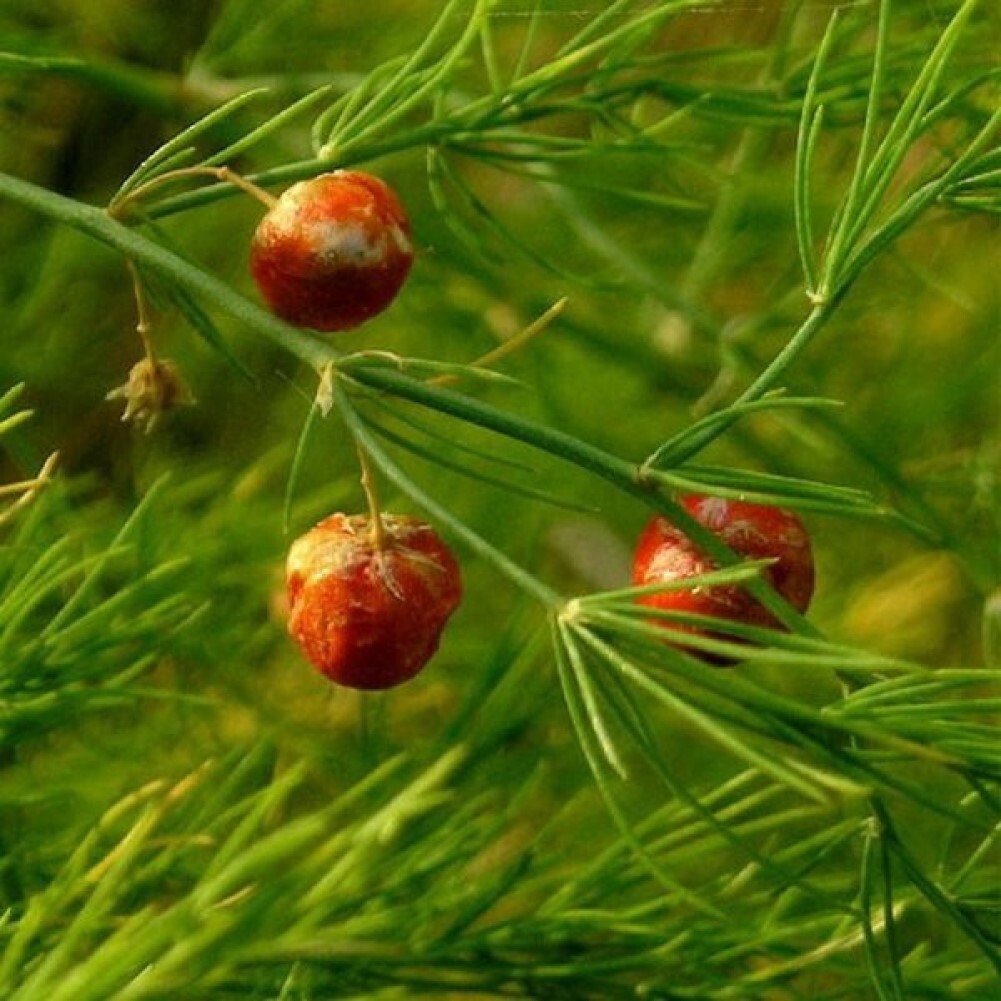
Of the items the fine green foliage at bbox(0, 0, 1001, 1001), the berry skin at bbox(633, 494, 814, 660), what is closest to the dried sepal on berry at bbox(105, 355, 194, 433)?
the fine green foliage at bbox(0, 0, 1001, 1001)

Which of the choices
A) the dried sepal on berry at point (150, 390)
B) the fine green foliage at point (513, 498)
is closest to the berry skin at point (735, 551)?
the fine green foliage at point (513, 498)

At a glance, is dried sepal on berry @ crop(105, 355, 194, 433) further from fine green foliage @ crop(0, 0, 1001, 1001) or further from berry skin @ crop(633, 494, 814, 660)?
berry skin @ crop(633, 494, 814, 660)

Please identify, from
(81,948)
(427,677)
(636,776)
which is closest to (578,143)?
(81,948)

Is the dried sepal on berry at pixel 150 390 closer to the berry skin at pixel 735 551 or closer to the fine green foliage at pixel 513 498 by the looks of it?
the fine green foliage at pixel 513 498

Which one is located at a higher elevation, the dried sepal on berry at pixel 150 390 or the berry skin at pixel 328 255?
the berry skin at pixel 328 255

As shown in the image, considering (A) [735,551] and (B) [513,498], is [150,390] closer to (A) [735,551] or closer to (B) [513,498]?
(A) [735,551]

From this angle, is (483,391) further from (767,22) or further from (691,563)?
(691,563)
